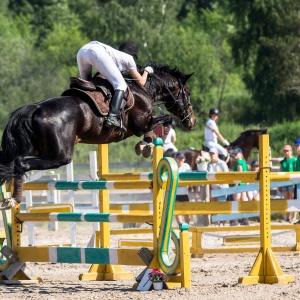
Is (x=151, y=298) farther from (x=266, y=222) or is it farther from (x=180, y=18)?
(x=180, y=18)

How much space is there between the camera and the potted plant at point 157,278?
7.85 metres

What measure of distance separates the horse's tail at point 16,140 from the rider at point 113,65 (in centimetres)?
78

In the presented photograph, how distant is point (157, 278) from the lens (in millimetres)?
7859

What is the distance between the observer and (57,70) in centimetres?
5103

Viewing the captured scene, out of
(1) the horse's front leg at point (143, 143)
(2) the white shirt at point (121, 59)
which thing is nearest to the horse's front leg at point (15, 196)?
(1) the horse's front leg at point (143, 143)

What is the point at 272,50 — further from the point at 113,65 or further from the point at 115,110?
the point at 115,110

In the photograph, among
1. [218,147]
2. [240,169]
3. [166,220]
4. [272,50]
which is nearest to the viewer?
[166,220]

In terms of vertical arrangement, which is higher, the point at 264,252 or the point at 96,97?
the point at 96,97

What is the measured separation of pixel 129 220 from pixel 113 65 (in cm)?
178

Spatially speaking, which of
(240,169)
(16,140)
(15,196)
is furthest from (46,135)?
(240,169)

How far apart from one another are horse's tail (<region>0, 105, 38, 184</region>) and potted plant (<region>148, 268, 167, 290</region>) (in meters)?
1.56

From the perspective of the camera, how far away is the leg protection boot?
29.2ft

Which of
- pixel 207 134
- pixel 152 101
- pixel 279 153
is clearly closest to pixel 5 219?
pixel 152 101

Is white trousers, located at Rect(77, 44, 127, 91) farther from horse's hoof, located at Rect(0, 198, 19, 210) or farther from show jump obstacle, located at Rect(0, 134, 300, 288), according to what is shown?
horse's hoof, located at Rect(0, 198, 19, 210)
